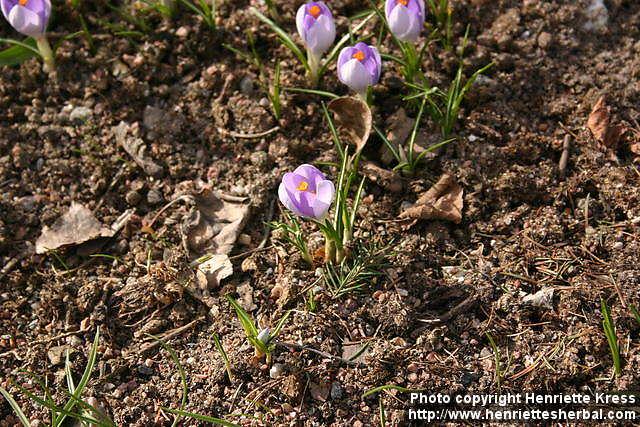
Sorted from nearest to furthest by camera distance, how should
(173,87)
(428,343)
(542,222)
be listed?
(428,343), (542,222), (173,87)

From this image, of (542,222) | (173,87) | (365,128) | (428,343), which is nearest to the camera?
(428,343)

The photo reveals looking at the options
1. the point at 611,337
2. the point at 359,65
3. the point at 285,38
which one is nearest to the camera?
the point at 611,337

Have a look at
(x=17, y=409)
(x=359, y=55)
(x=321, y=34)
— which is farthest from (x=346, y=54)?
(x=17, y=409)

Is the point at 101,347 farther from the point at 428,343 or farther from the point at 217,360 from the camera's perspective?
the point at 428,343

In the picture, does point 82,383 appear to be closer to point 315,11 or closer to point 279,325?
point 279,325

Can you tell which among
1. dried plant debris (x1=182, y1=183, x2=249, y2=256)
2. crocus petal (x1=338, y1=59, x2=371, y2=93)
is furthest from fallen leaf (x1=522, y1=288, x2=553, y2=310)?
dried plant debris (x1=182, y1=183, x2=249, y2=256)

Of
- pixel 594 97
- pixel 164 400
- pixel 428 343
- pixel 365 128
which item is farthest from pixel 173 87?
pixel 594 97

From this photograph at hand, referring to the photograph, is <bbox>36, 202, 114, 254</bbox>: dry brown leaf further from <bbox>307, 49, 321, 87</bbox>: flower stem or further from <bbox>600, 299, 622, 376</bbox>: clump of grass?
<bbox>600, 299, 622, 376</bbox>: clump of grass
